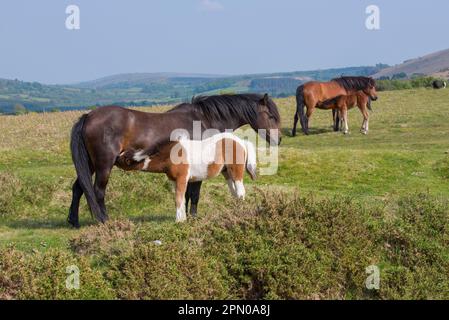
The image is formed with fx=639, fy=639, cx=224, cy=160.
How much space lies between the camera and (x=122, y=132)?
10109mm

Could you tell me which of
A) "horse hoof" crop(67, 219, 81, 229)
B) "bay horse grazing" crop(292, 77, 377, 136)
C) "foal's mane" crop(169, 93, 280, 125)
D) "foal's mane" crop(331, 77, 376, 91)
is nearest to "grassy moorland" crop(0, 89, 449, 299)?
"horse hoof" crop(67, 219, 81, 229)

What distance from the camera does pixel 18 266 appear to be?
300 inches

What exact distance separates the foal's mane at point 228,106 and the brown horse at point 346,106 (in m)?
14.0

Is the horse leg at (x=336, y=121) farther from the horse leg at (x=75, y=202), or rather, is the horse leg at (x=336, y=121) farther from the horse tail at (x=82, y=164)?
the horse tail at (x=82, y=164)

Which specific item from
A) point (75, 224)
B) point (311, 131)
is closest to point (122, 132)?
point (75, 224)

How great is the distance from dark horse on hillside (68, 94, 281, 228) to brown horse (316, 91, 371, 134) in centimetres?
1452

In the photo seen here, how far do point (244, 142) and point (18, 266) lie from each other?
4.29m

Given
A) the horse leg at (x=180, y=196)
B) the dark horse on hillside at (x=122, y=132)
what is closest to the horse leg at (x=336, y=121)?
the dark horse on hillside at (x=122, y=132)

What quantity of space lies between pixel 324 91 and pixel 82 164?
17.1 meters

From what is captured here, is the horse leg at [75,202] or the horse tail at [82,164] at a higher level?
the horse tail at [82,164]

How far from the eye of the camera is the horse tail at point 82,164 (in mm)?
10000

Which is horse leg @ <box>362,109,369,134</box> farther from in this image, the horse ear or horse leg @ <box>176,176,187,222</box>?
horse leg @ <box>176,176,187,222</box>
